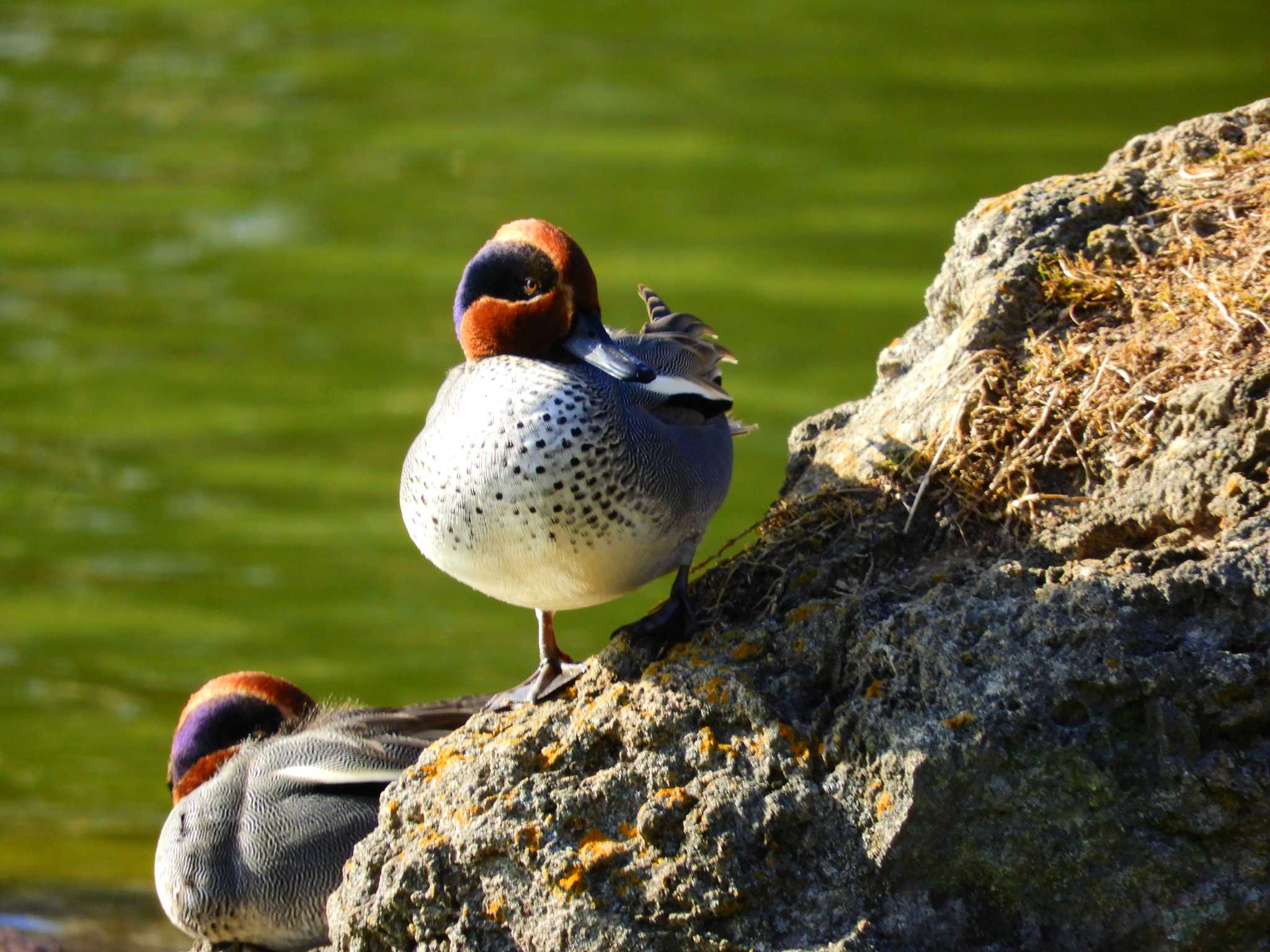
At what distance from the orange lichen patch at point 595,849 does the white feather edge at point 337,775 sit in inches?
55.7

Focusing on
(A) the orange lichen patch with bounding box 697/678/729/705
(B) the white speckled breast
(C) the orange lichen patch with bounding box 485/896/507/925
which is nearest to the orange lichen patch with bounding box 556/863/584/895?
(C) the orange lichen patch with bounding box 485/896/507/925

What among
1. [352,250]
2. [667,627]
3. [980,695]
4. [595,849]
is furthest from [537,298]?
[352,250]

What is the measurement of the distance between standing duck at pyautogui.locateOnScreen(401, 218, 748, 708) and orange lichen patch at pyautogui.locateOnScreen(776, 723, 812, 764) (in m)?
0.39

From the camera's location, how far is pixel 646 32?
51.1ft

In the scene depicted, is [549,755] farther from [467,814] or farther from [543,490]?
[543,490]

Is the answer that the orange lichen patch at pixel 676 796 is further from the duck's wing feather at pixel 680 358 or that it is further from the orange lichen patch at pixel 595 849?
the duck's wing feather at pixel 680 358

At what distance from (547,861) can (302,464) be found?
7.27 m

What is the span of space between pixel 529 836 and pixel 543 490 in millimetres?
644

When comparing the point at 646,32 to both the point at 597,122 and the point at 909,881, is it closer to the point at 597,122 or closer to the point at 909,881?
the point at 597,122

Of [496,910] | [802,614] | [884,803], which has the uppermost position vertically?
[802,614]

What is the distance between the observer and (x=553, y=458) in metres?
3.33

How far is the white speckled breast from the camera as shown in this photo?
A: 131 inches

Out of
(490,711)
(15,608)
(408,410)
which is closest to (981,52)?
(408,410)

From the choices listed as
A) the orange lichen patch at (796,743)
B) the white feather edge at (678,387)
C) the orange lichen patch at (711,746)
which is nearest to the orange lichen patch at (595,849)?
the orange lichen patch at (711,746)
